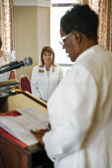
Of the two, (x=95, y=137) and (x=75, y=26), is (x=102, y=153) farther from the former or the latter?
(x=75, y=26)

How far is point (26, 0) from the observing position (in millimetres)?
4168

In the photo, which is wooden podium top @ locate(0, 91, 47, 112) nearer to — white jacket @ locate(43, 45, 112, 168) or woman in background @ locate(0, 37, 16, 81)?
white jacket @ locate(43, 45, 112, 168)

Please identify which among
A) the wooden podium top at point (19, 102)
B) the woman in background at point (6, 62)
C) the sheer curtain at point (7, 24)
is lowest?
the wooden podium top at point (19, 102)

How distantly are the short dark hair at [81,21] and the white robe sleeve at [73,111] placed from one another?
0.18 meters

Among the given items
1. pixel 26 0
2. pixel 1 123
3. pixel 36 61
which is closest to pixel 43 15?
pixel 26 0

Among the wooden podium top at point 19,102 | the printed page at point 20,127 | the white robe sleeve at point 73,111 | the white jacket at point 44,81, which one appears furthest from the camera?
the white jacket at point 44,81

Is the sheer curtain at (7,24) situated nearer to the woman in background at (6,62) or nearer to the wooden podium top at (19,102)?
the woman in background at (6,62)

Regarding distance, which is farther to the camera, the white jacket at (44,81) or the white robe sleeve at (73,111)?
the white jacket at (44,81)

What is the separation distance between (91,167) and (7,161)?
0.45 meters

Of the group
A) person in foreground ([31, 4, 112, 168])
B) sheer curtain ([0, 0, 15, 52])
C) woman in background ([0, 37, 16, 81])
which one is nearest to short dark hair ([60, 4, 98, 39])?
person in foreground ([31, 4, 112, 168])

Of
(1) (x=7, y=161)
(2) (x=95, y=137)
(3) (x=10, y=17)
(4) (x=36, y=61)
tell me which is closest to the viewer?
(2) (x=95, y=137)

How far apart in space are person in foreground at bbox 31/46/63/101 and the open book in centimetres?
174

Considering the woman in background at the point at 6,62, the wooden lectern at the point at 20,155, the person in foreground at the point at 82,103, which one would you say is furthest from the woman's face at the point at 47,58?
the person in foreground at the point at 82,103

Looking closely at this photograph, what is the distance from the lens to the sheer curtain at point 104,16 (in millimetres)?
4234
